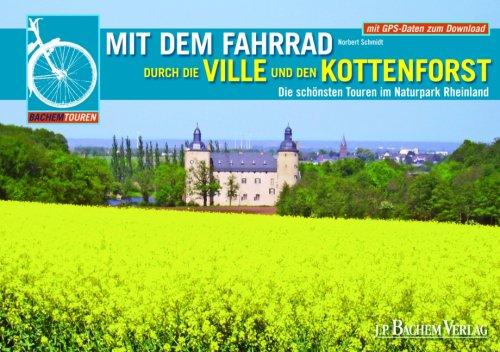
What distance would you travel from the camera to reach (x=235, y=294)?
11.8m

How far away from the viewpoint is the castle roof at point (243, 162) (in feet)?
420

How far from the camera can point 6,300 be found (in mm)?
13125

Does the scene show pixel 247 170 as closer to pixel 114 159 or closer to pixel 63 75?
pixel 114 159

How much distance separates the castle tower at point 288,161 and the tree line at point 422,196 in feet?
65.4

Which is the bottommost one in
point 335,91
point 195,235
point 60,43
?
point 195,235

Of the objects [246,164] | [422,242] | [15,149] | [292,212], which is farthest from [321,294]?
[246,164]

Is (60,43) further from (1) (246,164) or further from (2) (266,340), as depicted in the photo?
(1) (246,164)

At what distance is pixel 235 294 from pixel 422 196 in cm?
5289

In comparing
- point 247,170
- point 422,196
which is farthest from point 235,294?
point 247,170

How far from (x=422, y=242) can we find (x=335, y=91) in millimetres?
3448

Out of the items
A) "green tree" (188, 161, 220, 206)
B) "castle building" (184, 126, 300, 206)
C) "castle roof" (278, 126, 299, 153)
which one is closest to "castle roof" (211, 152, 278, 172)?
"castle building" (184, 126, 300, 206)

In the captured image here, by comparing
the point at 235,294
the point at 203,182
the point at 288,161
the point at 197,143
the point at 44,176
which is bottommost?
the point at 235,294

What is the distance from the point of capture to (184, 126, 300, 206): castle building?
11744 centimetres

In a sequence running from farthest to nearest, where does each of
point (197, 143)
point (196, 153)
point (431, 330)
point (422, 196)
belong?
point (197, 143), point (196, 153), point (422, 196), point (431, 330)
